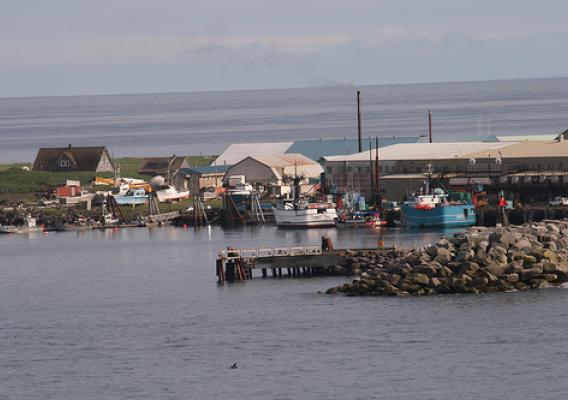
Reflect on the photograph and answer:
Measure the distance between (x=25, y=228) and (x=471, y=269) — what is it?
46.0 m

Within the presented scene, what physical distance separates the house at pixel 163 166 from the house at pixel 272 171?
722cm

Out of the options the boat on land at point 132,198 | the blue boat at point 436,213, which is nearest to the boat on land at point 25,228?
the boat on land at point 132,198

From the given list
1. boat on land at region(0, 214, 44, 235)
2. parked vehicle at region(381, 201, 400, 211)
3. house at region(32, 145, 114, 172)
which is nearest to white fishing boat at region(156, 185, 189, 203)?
boat on land at region(0, 214, 44, 235)

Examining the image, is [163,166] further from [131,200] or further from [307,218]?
[307,218]

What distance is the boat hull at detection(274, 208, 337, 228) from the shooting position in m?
98.8

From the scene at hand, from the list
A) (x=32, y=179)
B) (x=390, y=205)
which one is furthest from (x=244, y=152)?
(x=390, y=205)

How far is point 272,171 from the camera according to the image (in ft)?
367

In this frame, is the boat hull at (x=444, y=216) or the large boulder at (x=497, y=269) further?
the boat hull at (x=444, y=216)

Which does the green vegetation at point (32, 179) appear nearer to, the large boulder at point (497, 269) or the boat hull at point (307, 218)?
the boat hull at point (307, 218)

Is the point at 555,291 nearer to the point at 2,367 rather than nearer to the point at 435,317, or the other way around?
the point at 435,317

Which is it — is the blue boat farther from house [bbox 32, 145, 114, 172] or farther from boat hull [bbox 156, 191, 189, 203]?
house [bbox 32, 145, 114, 172]

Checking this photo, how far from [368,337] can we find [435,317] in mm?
3595

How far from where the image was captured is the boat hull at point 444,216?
3656 inches

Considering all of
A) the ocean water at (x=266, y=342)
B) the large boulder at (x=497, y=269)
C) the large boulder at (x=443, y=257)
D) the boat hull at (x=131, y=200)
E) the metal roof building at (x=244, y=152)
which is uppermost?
the metal roof building at (x=244, y=152)
